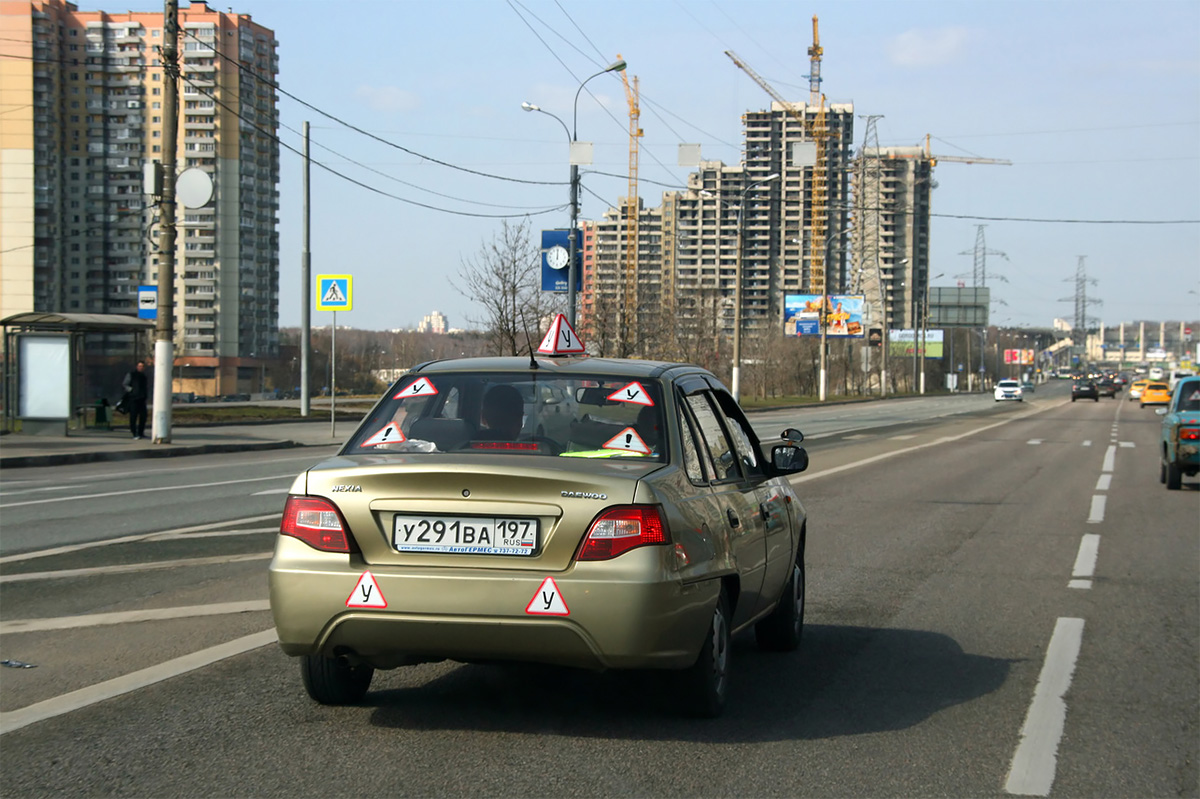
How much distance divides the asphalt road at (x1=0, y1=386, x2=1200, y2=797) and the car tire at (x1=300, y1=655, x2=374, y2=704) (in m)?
0.08

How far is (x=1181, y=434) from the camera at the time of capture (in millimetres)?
17062

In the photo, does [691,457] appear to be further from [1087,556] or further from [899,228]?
[899,228]

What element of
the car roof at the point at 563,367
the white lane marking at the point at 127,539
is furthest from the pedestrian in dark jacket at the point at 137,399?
the car roof at the point at 563,367

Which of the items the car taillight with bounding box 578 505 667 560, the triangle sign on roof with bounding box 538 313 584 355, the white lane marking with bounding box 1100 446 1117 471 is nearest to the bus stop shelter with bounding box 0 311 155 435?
the triangle sign on roof with bounding box 538 313 584 355

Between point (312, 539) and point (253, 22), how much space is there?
7270 centimetres

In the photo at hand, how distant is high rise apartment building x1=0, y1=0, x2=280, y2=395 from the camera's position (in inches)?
2717

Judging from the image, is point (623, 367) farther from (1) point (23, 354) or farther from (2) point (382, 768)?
(1) point (23, 354)

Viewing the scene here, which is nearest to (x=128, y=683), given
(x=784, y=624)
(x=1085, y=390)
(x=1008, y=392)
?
(x=784, y=624)

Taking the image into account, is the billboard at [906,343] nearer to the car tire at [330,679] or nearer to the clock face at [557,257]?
the clock face at [557,257]

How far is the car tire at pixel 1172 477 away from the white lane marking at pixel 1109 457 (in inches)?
177

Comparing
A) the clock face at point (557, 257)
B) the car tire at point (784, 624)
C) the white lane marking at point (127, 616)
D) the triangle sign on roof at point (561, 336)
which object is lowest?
the white lane marking at point (127, 616)

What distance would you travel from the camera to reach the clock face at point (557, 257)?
36.7 metres

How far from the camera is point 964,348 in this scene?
156m

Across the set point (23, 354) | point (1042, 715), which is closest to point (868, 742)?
point (1042, 715)
